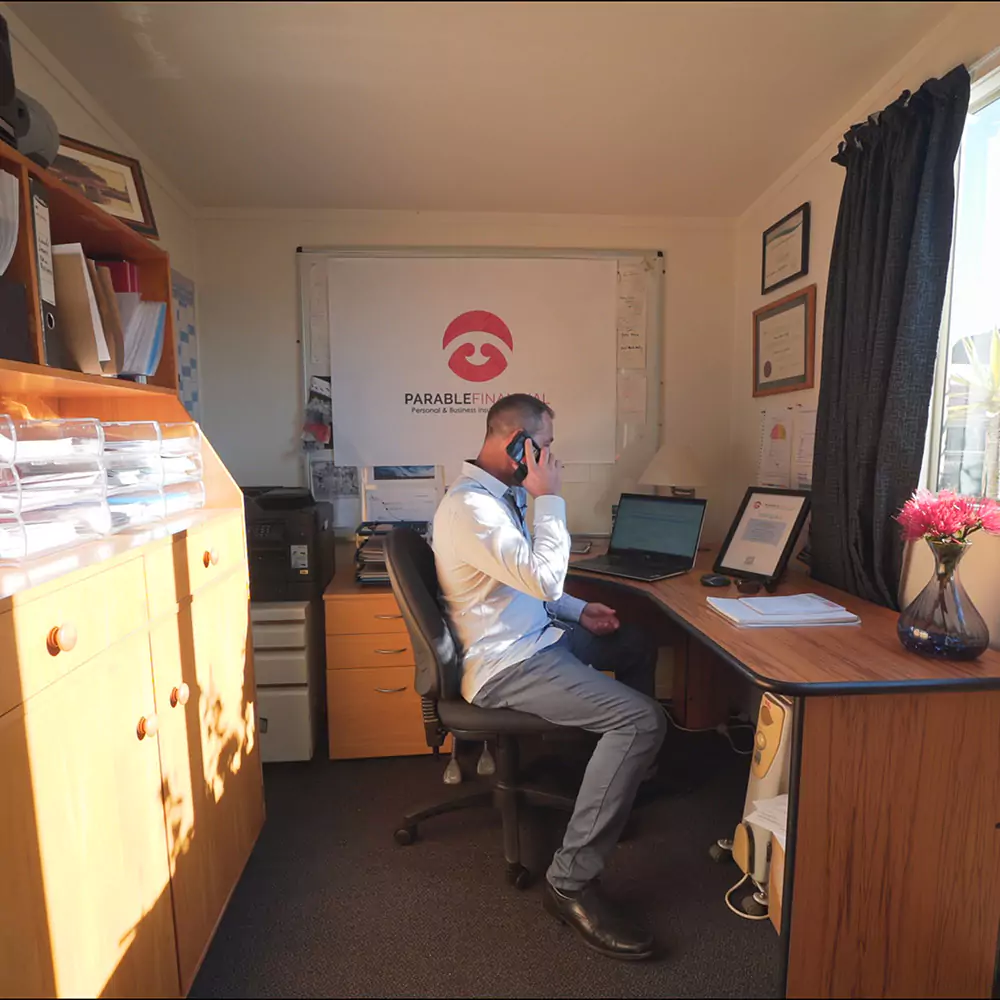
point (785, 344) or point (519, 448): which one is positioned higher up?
point (785, 344)

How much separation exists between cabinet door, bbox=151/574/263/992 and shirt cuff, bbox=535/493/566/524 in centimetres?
82

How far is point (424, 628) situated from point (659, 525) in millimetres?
1087

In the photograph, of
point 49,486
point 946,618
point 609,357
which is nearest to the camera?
point 49,486

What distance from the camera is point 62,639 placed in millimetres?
827

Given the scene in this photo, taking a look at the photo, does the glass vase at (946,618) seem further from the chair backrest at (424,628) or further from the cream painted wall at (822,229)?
the chair backrest at (424,628)

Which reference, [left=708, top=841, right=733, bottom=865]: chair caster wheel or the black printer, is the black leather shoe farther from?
the black printer

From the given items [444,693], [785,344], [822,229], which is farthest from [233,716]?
[822,229]

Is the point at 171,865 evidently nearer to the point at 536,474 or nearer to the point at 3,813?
the point at 3,813

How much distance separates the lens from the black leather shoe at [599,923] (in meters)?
1.26

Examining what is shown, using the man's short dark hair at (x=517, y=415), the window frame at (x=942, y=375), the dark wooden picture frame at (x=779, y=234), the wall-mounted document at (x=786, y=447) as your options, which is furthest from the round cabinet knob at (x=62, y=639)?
the dark wooden picture frame at (x=779, y=234)

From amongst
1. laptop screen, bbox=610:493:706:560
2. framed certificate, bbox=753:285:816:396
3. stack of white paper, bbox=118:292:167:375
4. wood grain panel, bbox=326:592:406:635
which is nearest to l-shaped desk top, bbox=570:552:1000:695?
laptop screen, bbox=610:493:706:560

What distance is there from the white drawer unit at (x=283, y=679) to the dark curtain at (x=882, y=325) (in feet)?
5.83

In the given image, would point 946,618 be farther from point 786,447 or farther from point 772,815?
point 786,447

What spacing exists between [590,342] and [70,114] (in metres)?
1.84
